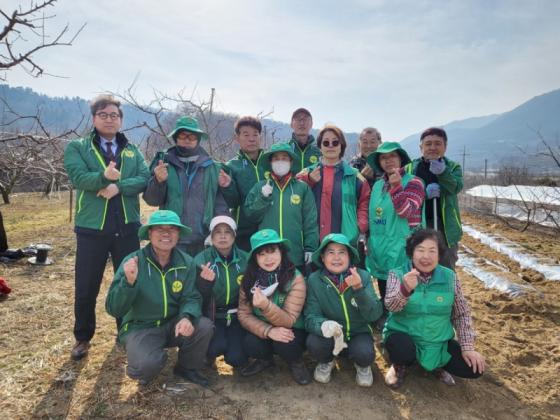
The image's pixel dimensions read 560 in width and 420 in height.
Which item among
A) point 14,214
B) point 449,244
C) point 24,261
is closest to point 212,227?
point 449,244

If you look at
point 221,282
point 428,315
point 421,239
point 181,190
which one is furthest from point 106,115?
point 428,315

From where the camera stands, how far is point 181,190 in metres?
3.41

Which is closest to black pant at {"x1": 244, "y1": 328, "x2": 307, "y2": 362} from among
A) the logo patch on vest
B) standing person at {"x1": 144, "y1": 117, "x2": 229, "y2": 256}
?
the logo patch on vest

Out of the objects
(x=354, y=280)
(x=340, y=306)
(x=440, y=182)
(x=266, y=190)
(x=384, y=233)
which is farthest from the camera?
(x=440, y=182)

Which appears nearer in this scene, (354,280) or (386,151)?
(354,280)

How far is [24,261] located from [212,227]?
5657 millimetres

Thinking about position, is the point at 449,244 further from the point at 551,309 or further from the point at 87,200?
the point at 87,200

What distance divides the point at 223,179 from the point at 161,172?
63cm

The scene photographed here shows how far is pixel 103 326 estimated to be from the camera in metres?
4.12

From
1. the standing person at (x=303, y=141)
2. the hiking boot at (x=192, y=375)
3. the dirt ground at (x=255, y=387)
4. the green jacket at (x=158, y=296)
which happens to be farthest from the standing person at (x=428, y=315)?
the standing person at (x=303, y=141)

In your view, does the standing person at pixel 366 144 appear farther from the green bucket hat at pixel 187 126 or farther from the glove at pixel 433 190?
the green bucket hat at pixel 187 126

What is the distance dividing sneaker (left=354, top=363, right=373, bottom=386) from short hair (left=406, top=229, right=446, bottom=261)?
101 cm

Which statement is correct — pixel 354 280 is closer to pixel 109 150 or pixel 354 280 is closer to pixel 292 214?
pixel 292 214

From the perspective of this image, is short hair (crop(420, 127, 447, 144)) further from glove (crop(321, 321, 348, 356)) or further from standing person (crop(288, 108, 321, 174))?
glove (crop(321, 321, 348, 356))
